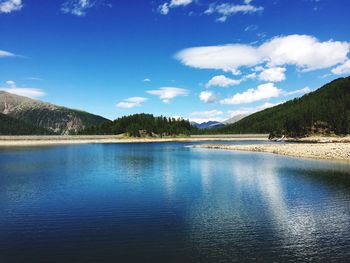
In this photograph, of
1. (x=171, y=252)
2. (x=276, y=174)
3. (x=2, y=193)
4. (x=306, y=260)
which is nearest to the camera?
(x=306, y=260)

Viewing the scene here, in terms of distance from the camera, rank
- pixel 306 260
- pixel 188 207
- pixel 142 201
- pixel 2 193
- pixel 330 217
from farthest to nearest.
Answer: pixel 2 193
pixel 142 201
pixel 188 207
pixel 330 217
pixel 306 260

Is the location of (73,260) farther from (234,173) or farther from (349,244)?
(234,173)

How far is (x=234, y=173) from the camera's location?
159ft

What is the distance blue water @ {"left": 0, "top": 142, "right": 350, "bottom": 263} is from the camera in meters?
16.9

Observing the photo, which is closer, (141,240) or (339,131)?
(141,240)

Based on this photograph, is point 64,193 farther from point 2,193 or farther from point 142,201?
point 142,201

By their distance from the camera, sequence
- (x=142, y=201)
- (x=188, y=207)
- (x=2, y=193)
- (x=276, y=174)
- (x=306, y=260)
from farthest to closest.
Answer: (x=276, y=174), (x=2, y=193), (x=142, y=201), (x=188, y=207), (x=306, y=260)

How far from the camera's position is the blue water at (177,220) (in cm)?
1691

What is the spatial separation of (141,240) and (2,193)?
21013 mm

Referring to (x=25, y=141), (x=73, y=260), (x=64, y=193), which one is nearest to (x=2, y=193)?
(x=64, y=193)

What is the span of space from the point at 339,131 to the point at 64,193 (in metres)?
168

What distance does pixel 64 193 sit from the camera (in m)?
33.8

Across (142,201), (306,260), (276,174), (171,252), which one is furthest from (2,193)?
(276,174)

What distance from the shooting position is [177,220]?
2311 centimetres
